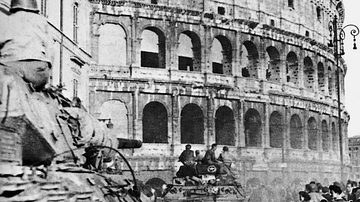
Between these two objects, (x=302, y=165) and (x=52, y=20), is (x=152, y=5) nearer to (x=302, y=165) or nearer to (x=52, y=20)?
(x=52, y=20)

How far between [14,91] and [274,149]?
102 ft

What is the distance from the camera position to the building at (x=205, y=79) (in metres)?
31.4

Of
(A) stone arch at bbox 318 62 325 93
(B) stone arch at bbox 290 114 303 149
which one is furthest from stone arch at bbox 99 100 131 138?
(A) stone arch at bbox 318 62 325 93

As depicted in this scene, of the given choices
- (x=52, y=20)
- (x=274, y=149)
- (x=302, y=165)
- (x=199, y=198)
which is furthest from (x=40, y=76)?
(x=302, y=165)

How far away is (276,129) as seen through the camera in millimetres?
38781

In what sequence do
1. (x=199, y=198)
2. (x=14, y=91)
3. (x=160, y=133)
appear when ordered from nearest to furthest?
(x=14, y=91) → (x=199, y=198) → (x=160, y=133)

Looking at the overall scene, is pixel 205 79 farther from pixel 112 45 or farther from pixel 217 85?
pixel 112 45

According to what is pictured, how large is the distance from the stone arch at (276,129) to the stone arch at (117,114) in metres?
10.0

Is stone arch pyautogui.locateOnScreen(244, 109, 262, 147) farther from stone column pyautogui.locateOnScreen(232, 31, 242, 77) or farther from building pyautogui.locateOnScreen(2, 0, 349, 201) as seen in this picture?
stone column pyautogui.locateOnScreen(232, 31, 242, 77)

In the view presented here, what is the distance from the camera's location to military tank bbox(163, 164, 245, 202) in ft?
63.2

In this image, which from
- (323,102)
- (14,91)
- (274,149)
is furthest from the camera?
(323,102)

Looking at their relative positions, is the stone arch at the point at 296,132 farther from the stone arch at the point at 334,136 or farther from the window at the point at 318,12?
the window at the point at 318,12

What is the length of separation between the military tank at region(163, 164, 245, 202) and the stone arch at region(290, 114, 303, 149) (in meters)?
20.4

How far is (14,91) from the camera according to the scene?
22.8 feet
